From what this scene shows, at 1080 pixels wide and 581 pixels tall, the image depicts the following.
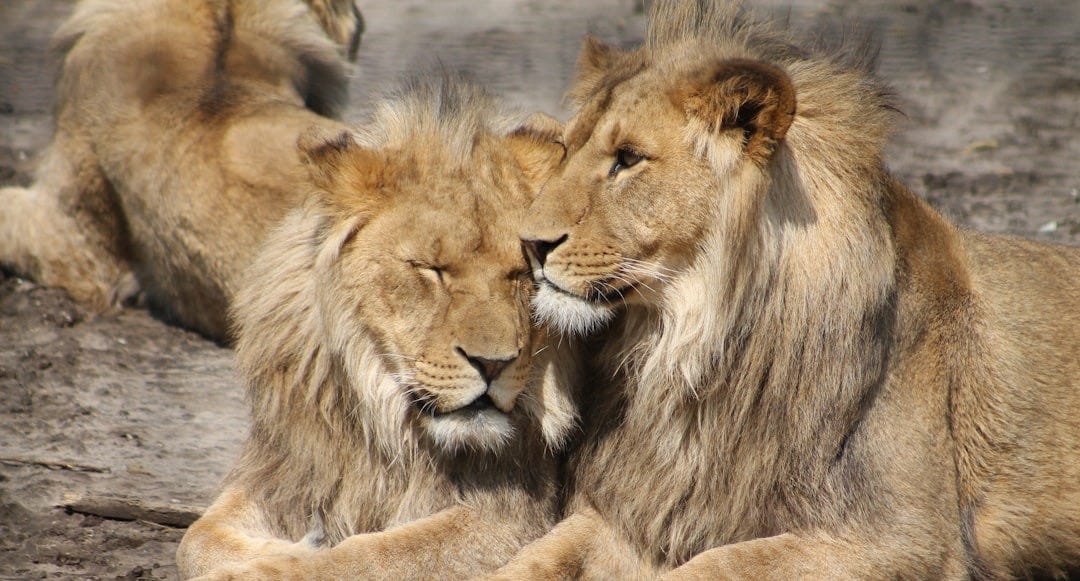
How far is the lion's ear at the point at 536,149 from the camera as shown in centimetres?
303

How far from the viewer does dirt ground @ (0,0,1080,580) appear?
347 centimetres

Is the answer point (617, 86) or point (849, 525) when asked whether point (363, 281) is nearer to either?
point (617, 86)

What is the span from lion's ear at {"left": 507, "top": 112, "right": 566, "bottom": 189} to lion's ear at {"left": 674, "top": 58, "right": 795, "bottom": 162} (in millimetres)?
412

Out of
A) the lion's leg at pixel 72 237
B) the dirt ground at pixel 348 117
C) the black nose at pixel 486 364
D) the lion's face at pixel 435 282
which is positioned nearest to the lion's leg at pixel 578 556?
the lion's face at pixel 435 282

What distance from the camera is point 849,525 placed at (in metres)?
2.85

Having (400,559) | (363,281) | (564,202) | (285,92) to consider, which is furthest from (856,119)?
(285,92)

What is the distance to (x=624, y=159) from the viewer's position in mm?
2773

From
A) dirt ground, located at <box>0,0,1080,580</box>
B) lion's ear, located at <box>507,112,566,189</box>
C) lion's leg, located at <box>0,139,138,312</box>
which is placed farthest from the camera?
lion's leg, located at <box>0,139,138,312</box>

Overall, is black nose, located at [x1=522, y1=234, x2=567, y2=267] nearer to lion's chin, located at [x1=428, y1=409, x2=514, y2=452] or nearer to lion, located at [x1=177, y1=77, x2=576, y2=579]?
lion, located at [x1=177, y1=77, x2=576, y2=579]

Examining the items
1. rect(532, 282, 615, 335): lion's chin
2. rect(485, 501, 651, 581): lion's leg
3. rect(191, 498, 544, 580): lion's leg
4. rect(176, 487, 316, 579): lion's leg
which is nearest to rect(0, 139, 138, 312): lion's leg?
rect(176, 487, 316, 579): lion's leg

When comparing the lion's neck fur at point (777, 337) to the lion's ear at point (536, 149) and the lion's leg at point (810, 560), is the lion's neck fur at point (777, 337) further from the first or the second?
the lion's ear at point (536, 149)

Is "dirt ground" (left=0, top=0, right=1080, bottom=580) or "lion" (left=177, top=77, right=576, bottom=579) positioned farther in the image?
"dirt ground" (left=0, top=0, right=1080, bottom=580)

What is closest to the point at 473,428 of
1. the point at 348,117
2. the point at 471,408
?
the point at 471,408

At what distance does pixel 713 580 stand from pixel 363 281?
96 cm
